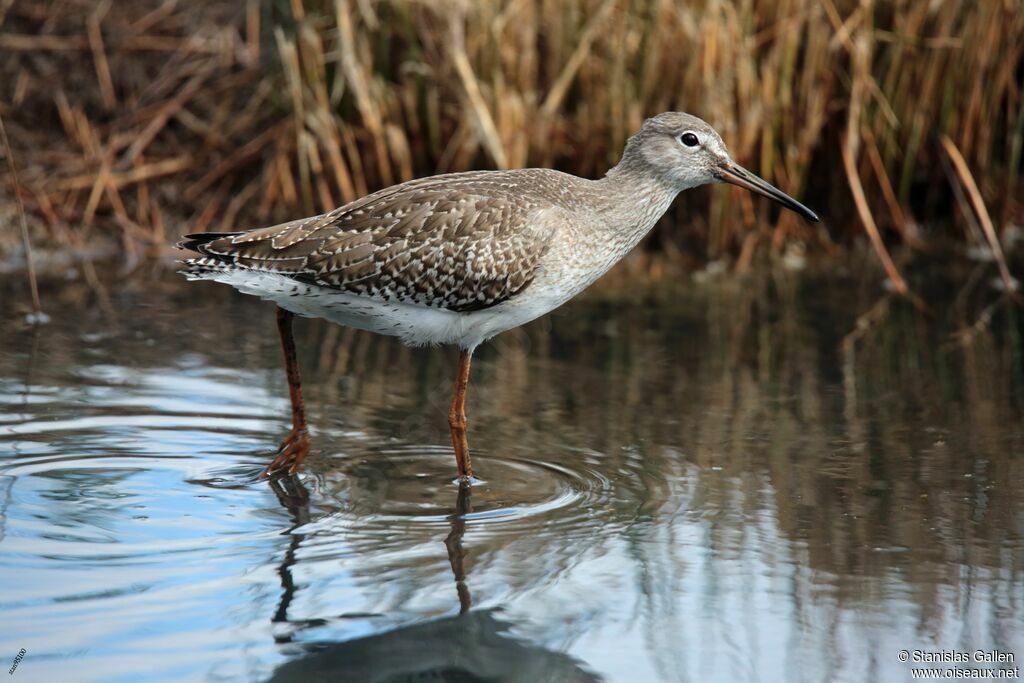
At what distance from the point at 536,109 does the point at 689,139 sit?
3440mm

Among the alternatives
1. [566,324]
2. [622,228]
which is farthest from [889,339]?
[622,228]

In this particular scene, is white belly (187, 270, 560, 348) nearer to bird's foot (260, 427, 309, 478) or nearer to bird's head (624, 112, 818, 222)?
bird's foot (260, 427, 309, 478)

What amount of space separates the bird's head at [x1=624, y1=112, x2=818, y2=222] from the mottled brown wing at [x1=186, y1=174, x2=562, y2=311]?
0.65 metres

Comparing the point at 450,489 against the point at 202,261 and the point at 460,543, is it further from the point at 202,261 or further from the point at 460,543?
the point at 202,261

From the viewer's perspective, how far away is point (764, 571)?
484 centimetres

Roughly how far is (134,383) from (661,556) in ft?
11.3

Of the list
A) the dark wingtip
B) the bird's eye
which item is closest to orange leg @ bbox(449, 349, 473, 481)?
the dark wingtip

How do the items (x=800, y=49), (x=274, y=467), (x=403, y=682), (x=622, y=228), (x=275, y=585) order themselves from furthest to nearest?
(x=800, y=49) → (x=622, y=228) → (x=274, y=467) → (x=275, y=585) → (x=403, y=682)

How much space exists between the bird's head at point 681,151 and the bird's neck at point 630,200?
2.1 inches

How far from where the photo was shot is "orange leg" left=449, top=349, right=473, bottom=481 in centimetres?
587

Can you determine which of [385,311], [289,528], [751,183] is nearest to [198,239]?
[385,311]

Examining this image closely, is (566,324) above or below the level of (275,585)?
above

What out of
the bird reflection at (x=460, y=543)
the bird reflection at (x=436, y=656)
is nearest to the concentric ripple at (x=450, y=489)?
the bird reflection at (x=460, y=543)

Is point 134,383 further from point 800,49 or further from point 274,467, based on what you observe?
point 800,49
